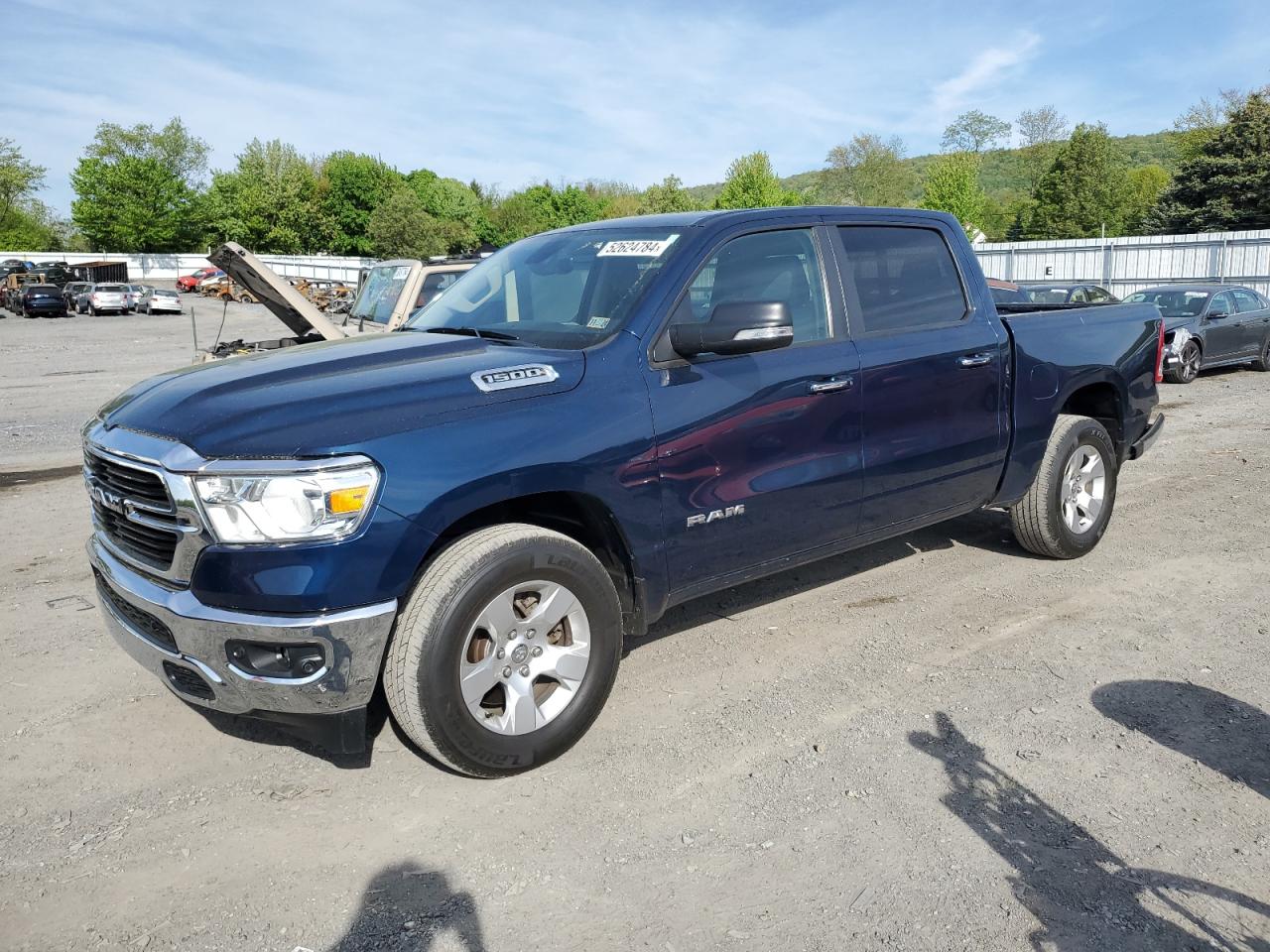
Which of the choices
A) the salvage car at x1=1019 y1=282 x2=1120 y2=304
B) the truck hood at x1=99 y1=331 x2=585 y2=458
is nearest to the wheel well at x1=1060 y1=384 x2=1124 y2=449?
the truck hood at x1=99 y1=331 x2=585 y2=458

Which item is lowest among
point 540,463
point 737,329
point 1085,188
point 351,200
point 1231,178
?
point 540,463

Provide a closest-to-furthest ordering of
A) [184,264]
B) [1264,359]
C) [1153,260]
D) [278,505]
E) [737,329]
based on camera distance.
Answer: [278,505], [737,329], [1264,359], [1153,260], [184,264]

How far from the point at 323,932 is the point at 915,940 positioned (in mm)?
1598

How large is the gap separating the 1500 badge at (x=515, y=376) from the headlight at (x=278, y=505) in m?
0.64

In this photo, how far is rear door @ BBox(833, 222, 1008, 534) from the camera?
4.47 meters

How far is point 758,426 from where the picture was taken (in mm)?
3945

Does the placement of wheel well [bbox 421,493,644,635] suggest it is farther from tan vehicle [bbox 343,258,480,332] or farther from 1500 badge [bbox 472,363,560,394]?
tan vehicle [bbox 343,258,480,332]

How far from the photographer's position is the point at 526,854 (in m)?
2.99

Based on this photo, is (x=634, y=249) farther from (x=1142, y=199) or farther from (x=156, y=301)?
(x=1142, y=199)

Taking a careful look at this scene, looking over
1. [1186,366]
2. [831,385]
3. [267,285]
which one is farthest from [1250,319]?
[267,285]

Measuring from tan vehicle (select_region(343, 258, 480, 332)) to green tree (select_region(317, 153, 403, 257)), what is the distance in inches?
3196

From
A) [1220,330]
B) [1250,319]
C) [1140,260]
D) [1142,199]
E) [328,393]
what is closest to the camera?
[328,393]

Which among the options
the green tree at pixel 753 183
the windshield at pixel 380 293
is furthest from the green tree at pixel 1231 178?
the windshield at pixel 380 293

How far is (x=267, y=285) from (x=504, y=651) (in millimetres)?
6800
